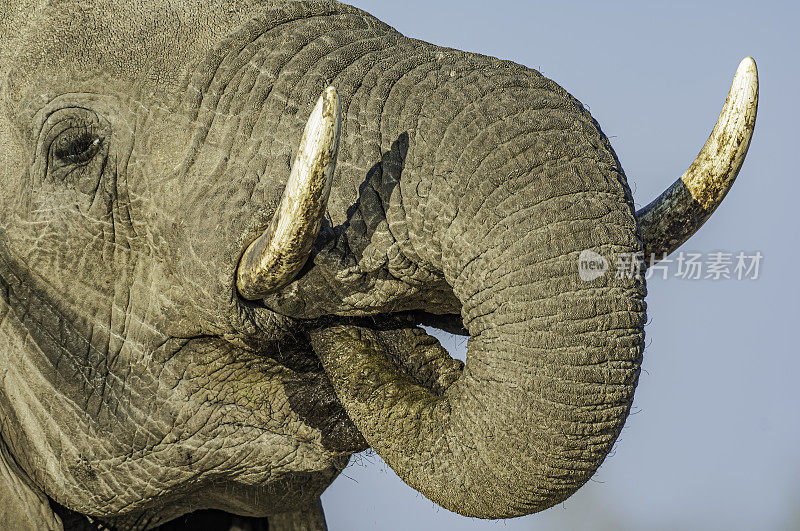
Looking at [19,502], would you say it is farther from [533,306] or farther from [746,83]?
[746,83]

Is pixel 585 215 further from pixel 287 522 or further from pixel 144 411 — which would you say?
pixel 287 522

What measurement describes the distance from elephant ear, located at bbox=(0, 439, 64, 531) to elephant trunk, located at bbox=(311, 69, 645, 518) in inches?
53.1

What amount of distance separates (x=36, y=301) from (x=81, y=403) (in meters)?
0.30

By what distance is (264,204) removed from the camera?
2.73 m

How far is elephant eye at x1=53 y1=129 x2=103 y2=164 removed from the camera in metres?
3.02

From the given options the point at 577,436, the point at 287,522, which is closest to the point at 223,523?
the point at 287,522

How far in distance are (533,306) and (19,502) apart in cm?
177

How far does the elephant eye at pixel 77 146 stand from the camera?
3.02 meters

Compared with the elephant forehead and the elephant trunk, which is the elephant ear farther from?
the elephant trunk

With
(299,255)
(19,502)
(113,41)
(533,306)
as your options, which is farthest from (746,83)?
(19,502)

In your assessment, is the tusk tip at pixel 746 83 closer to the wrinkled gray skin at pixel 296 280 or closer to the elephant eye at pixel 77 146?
the wrinkled gray skin at pixel 296 280

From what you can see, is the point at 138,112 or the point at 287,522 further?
the point at 287,522

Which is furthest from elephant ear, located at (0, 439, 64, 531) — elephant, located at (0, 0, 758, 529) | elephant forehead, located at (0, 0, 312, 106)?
elephant forehead, located at (0, 0, 312, 106)

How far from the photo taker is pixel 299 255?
2559 mm
